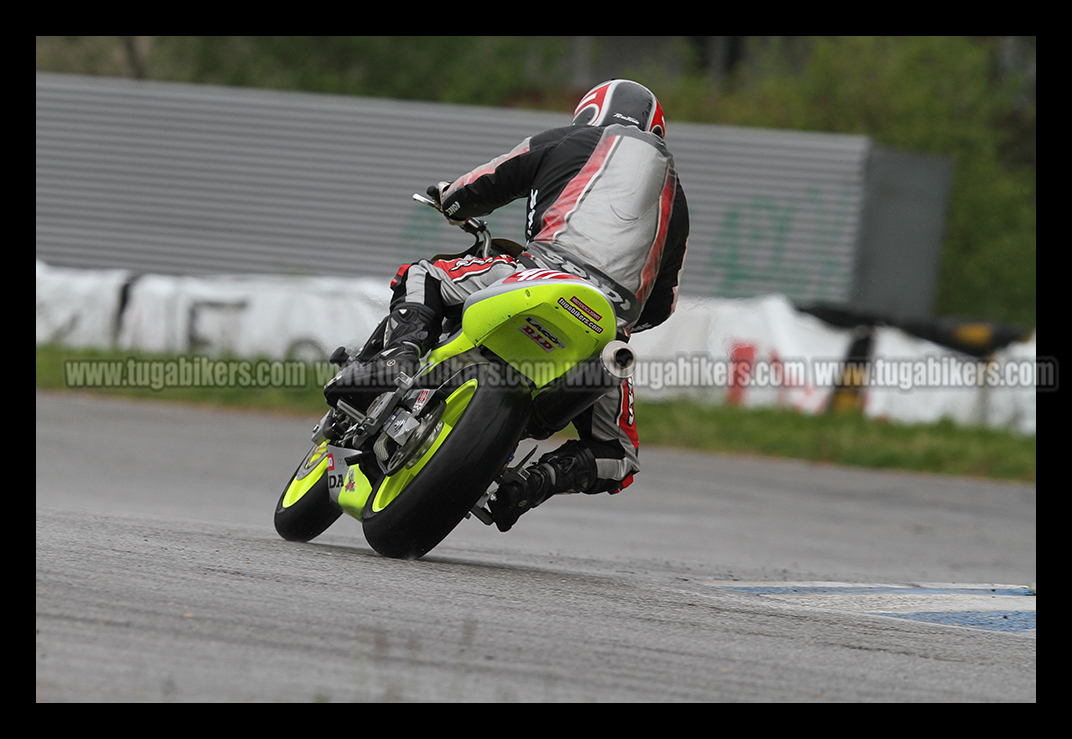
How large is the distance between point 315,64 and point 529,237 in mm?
22097

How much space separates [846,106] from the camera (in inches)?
832

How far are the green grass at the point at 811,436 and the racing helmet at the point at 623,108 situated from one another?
7253 millimetres

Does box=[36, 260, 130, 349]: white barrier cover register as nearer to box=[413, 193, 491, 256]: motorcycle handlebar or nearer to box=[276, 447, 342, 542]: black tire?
box=[276, 447, 342, 542]: black tire

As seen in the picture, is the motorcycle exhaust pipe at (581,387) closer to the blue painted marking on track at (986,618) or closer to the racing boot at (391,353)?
the racing boot at (391,353)

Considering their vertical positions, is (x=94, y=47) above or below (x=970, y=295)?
above

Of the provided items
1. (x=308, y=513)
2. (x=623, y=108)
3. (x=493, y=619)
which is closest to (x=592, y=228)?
(x=623, y=108)

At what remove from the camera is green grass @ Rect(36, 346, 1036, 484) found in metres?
11.3

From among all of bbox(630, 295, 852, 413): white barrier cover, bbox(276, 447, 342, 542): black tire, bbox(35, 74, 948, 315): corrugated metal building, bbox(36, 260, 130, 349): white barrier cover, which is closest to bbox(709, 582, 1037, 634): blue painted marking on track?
bbox(276, 447, 342, 542): black tire

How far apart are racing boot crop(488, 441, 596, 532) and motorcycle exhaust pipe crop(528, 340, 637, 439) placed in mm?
204

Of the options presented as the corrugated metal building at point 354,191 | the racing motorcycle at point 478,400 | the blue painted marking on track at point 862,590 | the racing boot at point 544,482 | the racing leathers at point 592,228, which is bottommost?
the blue painted marking on track at point 862,590

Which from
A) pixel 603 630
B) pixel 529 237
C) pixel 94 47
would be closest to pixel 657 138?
pixel 529 237

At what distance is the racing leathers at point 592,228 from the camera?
4293 mm

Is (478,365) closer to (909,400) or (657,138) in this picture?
(657,138)

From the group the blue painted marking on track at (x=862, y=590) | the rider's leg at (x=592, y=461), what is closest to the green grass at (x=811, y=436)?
the blue painted marking on track at (x=862, y=590)
